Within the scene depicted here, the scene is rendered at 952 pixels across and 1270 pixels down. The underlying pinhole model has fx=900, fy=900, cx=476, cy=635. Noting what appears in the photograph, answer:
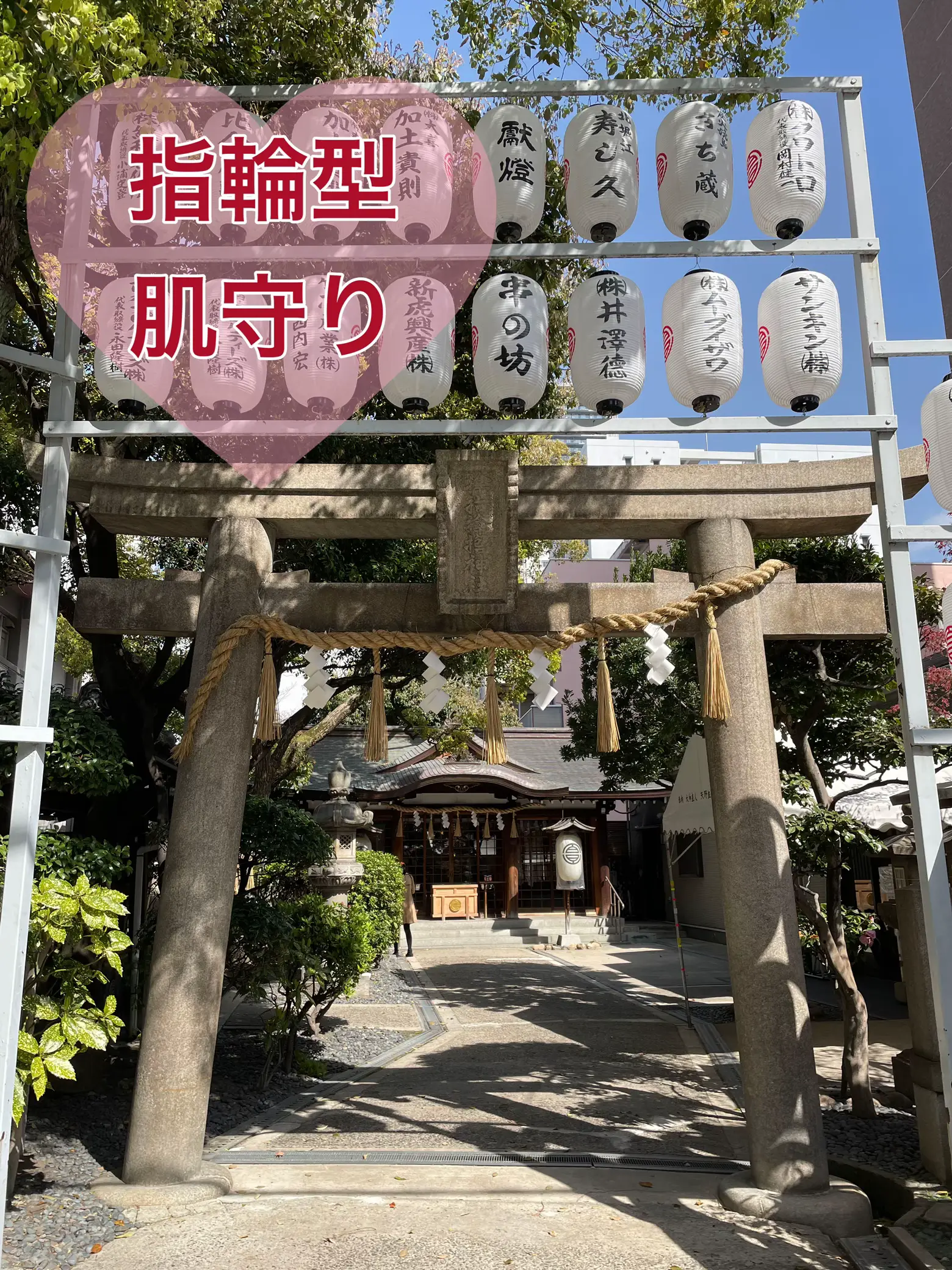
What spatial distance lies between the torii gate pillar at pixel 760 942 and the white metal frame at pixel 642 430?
1.08 metres

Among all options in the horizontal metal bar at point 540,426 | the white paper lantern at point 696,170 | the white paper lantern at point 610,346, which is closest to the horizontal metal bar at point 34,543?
the horizontal metal bar at point 540,426

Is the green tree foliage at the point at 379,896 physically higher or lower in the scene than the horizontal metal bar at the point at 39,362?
lower

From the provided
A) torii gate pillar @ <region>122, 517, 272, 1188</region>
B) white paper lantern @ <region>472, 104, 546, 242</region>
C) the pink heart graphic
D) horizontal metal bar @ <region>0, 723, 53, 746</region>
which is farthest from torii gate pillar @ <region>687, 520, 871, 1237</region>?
horizontal metal bar @ <region>0, 723, 53, 746</region>

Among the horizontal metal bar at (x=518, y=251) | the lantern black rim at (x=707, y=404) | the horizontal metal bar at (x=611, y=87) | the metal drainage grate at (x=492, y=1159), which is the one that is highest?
the horizontal metal bar at (x=611, y=87)

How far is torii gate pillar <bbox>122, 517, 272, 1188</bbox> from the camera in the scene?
15.7 ft

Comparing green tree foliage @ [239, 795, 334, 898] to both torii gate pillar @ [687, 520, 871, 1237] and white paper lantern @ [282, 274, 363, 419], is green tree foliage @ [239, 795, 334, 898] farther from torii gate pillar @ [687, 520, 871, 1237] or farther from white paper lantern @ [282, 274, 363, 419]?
torii gate pillar @ [687, 520, 871, 1237]

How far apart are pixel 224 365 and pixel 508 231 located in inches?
72.6

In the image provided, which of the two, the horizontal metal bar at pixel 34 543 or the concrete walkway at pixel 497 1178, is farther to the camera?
Result: the concrete walkway at pixel 497 1178

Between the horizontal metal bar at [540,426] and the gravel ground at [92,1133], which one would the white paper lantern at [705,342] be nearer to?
the horizontal metal bar at [540,426]

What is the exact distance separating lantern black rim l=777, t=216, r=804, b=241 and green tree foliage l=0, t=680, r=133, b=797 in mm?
5045

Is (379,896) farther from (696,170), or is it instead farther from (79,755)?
(696,170)

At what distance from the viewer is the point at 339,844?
12.1 m

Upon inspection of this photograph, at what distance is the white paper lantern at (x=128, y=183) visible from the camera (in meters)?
5.19

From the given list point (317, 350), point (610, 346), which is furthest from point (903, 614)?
point (317, 350)
